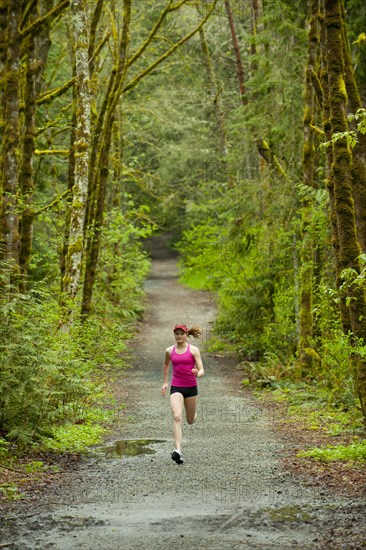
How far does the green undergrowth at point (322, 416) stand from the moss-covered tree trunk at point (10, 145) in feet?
18.1

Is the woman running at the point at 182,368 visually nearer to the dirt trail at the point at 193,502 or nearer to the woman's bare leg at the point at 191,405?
the woman's bare leg at the point at 191,405

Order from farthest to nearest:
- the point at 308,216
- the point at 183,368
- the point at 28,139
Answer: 1. the point at 308,216
2. the point at 28,139
3. the point at 183,368

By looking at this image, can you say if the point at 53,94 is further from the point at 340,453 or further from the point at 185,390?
the point at 340,453

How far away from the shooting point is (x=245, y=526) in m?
7.04

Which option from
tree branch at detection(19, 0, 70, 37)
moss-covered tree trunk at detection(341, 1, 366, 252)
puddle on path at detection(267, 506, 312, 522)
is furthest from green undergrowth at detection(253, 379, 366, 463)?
tree branch at detection(19, 0, 70, 37)

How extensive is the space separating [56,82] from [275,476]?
2317cm

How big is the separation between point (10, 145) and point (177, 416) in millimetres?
5334

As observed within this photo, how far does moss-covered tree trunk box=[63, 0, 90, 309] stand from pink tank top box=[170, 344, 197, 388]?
17.7ft

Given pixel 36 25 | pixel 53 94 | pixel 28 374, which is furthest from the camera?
pixel 53 94

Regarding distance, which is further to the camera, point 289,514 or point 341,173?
point 341,173

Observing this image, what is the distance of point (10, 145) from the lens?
41.5 ft

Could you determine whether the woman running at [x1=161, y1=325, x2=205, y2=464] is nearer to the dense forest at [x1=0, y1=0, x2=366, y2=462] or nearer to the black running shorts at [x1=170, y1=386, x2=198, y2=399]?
the black running shorts at [x1=170, y1=386, x2=198, y2=399]

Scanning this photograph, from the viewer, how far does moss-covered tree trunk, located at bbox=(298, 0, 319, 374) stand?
56.5ft

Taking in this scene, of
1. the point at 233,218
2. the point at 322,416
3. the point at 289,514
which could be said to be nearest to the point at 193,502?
the point at 289,514
